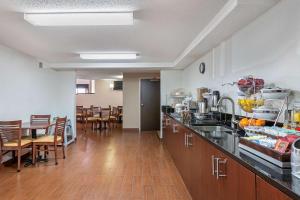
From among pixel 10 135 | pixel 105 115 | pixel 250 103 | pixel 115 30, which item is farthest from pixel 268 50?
pixel 105 115

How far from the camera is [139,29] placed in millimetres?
3426

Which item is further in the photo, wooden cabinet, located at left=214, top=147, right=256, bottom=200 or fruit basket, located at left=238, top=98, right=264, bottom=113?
fruit basket, located at left=238, top=98, right=264, bottom=113

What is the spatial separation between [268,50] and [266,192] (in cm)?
178

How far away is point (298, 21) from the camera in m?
1.99

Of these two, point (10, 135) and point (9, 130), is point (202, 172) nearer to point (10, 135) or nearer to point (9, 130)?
point (9, 130)

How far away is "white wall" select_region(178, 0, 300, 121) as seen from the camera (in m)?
2.05

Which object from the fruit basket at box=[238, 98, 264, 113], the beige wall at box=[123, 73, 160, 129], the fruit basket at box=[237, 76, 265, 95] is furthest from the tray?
the beige wall at box=[123, 73, 160, 129]

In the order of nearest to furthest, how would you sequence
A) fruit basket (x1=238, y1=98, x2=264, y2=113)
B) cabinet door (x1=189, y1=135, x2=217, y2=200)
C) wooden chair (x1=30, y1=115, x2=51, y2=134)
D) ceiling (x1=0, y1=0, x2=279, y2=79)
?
cabinet door (x1=189, y1=135, x2=217, y2=200), fruit basket (x1=238, y1=98, x2=264, y2=113), ceiling (x1=0, y1=0, x2=279, y2=79), wooden chair (x1=30, y1=115, x2=51, y2=134)

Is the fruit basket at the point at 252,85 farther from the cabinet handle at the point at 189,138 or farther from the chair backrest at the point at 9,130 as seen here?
the chair backrest at the point at 9,130

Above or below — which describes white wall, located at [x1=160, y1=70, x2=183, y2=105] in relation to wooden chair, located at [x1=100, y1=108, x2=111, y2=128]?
above

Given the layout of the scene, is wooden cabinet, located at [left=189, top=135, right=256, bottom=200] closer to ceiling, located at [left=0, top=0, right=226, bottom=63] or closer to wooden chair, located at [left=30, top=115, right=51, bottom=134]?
ceiling, located at [left=0, top=0, right=226, bottom=63]

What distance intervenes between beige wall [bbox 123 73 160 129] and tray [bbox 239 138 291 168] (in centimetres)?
805

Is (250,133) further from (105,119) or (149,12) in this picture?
(105,119)

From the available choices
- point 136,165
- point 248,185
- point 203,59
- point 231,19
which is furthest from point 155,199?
point 203,59
